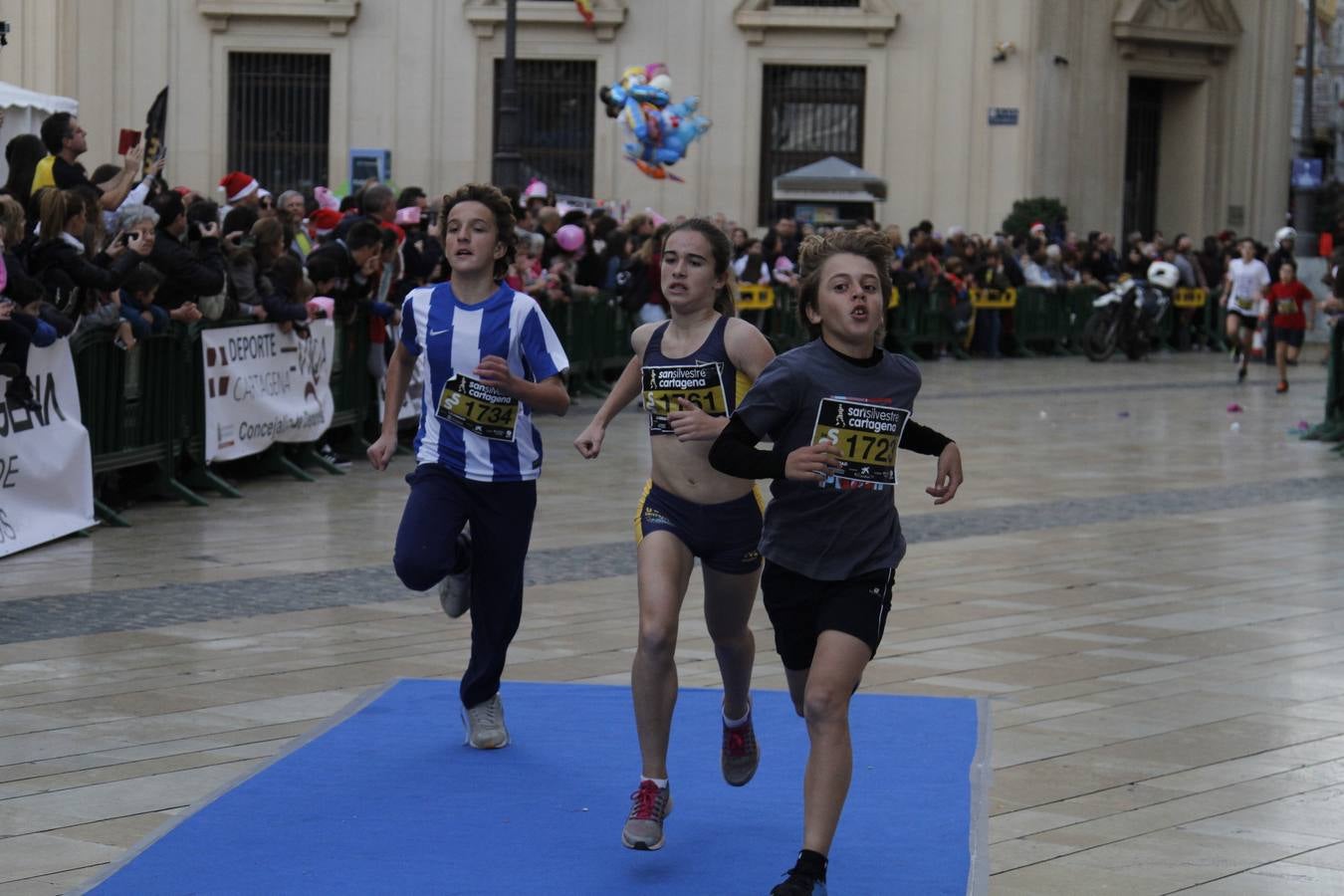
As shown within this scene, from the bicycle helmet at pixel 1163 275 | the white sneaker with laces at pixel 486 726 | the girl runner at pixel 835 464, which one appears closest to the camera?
the girl runner at pixel 835 464

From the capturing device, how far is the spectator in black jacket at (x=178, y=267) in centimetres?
1270

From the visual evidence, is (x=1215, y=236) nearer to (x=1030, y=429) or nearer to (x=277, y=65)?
(x=277, y=65)

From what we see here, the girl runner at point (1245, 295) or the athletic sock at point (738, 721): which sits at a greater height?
the girl runner at point (1245, 295)

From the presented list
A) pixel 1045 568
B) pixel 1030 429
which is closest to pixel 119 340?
pixel 1045 568

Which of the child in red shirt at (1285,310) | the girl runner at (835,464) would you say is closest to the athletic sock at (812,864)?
the girl runner at (835,464)

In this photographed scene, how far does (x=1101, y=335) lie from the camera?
105 ft

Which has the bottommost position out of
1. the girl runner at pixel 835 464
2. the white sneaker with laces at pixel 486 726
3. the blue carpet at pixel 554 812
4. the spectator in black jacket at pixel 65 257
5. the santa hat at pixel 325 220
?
the blue carpet at pixel 554 812

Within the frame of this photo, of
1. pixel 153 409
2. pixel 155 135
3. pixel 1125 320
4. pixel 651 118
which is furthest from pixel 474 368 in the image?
pixel 1125 320

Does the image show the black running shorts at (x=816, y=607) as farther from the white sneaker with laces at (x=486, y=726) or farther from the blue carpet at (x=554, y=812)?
the white sneaker with laces at (x=486, y=726)

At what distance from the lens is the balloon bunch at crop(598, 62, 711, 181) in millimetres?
28641

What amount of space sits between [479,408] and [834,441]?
1656 millimetres

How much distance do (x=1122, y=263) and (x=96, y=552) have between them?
27.7 meters

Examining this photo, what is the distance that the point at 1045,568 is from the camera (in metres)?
11.2

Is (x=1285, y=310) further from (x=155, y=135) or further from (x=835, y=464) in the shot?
(x=835, y=464)
